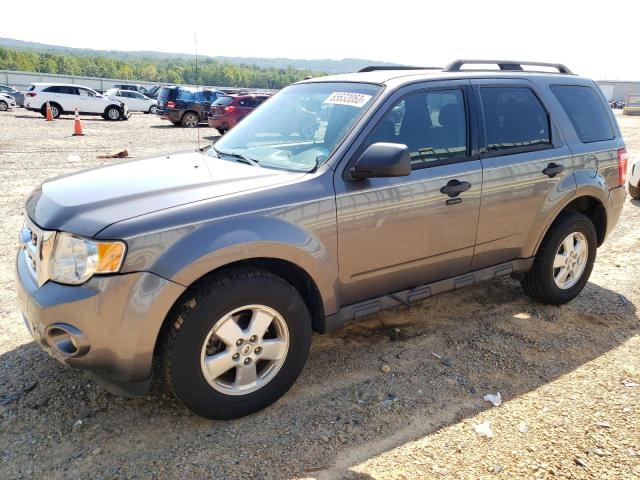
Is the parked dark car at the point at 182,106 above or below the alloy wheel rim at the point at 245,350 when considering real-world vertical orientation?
above

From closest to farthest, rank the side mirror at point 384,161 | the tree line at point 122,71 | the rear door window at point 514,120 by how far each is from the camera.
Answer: the side mirror at point 384,161 → the rear door window at point 514,120 → the tree line at point 122,71

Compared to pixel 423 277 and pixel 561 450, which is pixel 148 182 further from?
pixel 561 450

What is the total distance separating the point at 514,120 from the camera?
3920 mm

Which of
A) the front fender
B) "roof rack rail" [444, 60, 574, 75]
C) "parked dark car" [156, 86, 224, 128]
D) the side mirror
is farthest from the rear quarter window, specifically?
"parked dark car" [156, 86, 224, 128]

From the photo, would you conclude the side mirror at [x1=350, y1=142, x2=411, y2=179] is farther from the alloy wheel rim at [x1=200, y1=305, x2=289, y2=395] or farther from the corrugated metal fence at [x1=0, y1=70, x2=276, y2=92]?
the corrugated metal fence at [x1=0, y1=70, x2=276, y2=92]

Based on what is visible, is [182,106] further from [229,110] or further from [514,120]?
[514,120]

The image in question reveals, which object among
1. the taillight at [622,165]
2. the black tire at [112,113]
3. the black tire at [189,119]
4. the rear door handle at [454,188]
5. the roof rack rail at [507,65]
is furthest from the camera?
the black tire at [112,113]

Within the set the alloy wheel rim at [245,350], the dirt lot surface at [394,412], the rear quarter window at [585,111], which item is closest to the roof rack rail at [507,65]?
the rear quarter window at [585,111]

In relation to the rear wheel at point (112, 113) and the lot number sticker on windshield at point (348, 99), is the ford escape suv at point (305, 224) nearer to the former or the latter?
the lot number sticker on windshield at point (348, 99)

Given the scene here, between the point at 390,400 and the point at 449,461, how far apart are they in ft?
1.89

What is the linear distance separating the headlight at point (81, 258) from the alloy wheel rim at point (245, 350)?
24.0 inches

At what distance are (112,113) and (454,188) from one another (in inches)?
998

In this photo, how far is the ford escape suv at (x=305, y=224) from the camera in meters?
2.53

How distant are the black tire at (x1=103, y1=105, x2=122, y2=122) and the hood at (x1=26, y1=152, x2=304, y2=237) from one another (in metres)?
24.3
